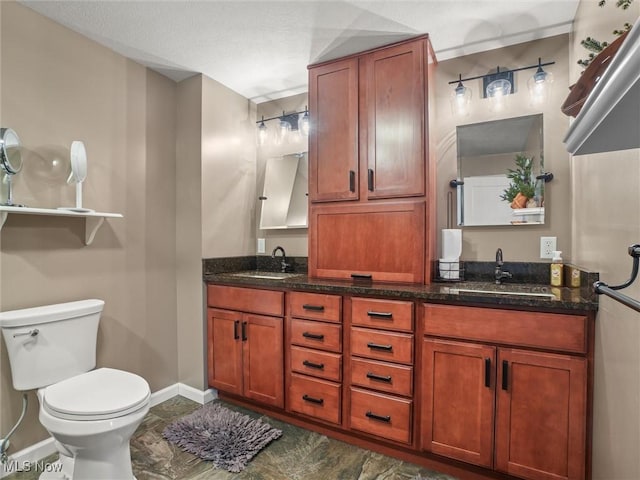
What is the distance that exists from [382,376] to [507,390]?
602 mm

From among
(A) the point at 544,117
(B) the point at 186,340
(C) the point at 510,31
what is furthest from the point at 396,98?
(B) the point at 186,340

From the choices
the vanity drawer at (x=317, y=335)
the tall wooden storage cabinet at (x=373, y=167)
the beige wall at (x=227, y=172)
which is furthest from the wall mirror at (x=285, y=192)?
the vanity drawer at (x=317, y=335)

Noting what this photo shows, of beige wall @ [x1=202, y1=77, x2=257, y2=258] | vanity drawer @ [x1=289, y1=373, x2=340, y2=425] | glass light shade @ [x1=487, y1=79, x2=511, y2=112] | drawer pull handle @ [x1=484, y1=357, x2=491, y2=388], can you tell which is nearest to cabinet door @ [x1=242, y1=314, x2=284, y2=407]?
vanity drawer @ [x1=289, y1=373, x2=340, y2=425]

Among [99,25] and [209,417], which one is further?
[209,417]

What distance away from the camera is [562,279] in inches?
76.0

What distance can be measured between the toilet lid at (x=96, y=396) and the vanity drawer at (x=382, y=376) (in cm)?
107

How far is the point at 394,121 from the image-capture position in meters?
2.15

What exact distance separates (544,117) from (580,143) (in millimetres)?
1668

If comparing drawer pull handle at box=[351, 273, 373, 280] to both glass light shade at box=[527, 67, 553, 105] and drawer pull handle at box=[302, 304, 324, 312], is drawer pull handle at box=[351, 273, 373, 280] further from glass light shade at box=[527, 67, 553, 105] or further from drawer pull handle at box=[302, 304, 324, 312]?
glass light shade at box=[527, 67, 553, 105]

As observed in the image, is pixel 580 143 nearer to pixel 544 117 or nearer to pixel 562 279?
pixel 562 279

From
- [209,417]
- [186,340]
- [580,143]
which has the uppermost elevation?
[580,143]

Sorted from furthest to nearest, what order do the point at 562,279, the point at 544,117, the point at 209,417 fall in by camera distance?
the point at 209,417
the point at 544,117
the point at 562,279

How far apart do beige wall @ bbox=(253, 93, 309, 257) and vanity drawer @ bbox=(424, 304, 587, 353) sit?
138 centimetres

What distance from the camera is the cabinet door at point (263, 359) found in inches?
86.6
